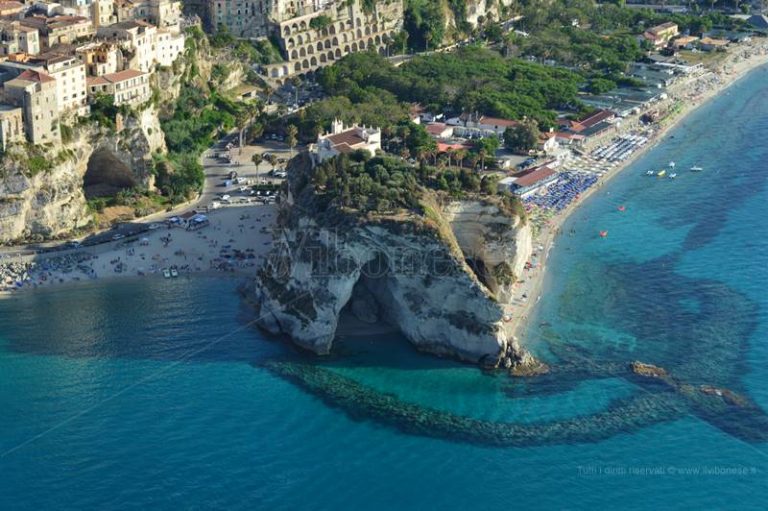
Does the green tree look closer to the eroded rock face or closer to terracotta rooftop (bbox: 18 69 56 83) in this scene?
the eroded rock face

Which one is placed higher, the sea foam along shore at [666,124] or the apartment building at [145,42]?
the apartment building at [145,42]

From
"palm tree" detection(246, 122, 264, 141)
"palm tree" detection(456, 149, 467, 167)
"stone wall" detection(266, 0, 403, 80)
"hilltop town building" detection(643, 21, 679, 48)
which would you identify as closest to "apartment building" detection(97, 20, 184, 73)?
"palm tree" detection(246, 122, 264, 141)

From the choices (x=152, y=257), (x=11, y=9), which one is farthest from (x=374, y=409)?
(x=11, y=9)

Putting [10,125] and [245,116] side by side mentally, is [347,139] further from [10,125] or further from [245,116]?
[245,116]

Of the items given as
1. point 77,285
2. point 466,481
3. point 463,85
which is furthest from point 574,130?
point 466,481

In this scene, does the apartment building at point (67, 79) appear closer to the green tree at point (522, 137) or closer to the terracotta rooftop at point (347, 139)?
the terracotta rooftop at point (347, 139)

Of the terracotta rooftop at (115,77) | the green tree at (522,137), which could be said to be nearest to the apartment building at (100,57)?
the terracotta rooftop at (115,77)

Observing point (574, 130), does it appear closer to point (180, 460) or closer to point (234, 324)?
point (234, 324)
